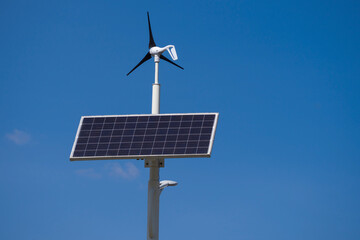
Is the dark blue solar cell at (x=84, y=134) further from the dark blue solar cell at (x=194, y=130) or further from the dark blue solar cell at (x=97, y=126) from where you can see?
the dark blue solar cell at (x=194, y=130)

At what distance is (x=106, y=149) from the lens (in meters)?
46.5

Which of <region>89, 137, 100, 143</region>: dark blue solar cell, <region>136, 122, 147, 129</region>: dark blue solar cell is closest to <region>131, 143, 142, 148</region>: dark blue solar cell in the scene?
<region>136, 122, 147, 129</region>: dark blue solar cell

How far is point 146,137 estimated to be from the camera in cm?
4662

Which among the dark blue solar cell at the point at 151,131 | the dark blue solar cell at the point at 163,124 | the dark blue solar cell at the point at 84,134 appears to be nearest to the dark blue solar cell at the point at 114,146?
the dark blue solar cell at the point at 151,131

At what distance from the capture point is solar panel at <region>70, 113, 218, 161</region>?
45.5 m

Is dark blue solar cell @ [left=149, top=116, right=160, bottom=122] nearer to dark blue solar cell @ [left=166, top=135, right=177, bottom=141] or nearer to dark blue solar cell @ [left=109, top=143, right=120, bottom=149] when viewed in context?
dark blue solar cell @ [left=166, top=135, right=177, bottom=141]

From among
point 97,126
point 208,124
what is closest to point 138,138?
point 97,126

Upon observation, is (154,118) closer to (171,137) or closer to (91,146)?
(171,137)

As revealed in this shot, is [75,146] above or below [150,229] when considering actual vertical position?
above

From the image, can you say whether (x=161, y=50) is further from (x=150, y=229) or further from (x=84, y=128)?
(x=150, y=229)

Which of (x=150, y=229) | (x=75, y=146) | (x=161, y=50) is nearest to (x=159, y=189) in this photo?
(x=150, y=229)

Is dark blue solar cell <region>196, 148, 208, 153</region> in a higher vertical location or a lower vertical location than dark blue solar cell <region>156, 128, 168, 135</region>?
lower

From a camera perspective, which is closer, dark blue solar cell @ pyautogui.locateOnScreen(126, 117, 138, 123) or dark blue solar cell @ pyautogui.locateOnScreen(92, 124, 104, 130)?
dark blue solar cell @ pyautogui.locateOnScreen(126, 117, 138, 123)

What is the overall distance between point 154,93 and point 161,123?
7.74ft
